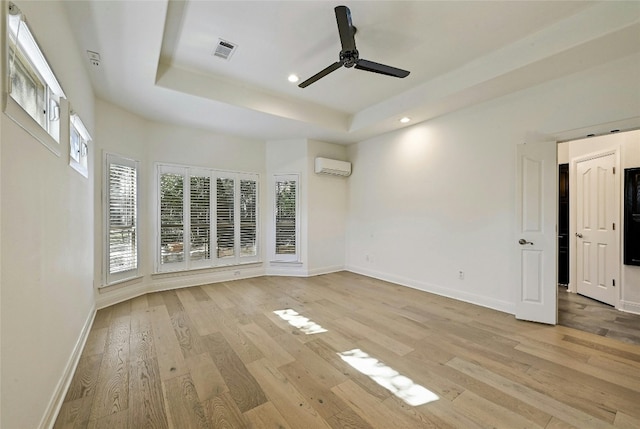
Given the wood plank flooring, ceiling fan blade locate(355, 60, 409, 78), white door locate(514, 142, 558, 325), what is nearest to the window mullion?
ceiling fan blade locate(355, 60, 409, 78)

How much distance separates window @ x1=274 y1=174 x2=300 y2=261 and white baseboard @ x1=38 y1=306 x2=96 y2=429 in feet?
10.5

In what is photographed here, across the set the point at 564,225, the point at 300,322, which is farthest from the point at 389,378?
the point at 564,225

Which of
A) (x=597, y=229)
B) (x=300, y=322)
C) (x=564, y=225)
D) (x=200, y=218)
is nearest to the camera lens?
(x=300, y=322)

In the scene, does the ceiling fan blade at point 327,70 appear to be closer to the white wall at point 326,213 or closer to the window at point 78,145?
the window at point 78,145

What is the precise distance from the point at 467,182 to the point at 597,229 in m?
2.13

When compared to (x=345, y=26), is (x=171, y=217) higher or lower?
lower

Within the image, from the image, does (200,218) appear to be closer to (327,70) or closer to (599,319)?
(327,70)

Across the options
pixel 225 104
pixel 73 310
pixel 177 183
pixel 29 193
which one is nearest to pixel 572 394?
pixel 29 193

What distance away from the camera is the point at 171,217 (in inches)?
179

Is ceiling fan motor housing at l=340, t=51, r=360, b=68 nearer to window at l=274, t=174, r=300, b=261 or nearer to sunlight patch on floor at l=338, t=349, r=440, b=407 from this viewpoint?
sunlight patch on floor at l=338, t=349, r=440, b=407

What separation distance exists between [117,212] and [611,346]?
238 inches

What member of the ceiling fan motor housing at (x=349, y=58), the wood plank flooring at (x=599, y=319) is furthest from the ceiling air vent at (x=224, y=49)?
the wood plank flooring at (x=599, y=319)

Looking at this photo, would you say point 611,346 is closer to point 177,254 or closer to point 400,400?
point 400,400

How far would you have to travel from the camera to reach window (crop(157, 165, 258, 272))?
4504 millimetres
